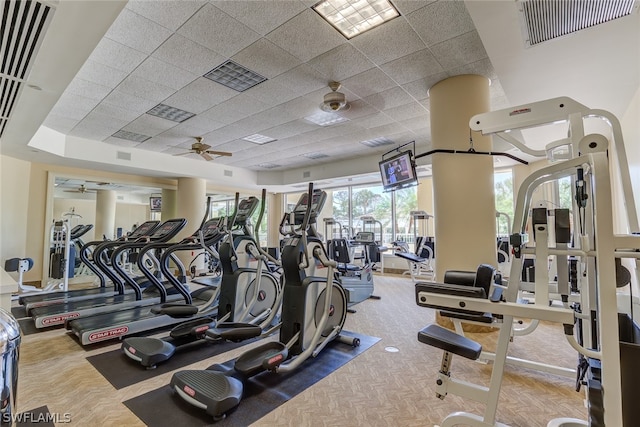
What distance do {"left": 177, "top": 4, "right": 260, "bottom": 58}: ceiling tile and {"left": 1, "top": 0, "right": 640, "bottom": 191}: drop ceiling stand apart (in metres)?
0.01

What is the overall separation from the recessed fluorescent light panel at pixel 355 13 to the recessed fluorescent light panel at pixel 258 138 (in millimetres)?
3680

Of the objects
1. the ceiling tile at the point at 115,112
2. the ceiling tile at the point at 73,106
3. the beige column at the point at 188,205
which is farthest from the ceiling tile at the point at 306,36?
the beige column at the point at 188,205

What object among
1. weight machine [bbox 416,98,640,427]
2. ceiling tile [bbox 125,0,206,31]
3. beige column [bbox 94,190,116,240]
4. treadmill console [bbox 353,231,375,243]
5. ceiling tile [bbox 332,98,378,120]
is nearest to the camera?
weight machine [bbox 416,98,640,427]

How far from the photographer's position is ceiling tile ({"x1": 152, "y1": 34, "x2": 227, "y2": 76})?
3.24 metres

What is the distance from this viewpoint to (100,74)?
3859 mm

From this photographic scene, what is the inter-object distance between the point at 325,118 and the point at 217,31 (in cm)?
272

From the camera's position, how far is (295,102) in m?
4.79

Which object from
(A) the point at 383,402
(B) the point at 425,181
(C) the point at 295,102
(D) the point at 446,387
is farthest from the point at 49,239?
(B) the point at 425,181

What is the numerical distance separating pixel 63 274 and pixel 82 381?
189 inches

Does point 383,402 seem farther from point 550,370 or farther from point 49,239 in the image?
point 49,239

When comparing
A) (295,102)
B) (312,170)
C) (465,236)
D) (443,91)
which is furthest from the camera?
(312,170)

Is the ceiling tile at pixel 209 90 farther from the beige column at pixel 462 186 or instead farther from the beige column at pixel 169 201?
the beige column at pixel 169 201

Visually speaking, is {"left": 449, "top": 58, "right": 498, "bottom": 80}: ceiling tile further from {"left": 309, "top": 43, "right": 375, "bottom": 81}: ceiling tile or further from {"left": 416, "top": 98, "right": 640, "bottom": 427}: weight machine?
{"left": 416, "top": 98, "right": 640, "bottom": 427}: weight machine

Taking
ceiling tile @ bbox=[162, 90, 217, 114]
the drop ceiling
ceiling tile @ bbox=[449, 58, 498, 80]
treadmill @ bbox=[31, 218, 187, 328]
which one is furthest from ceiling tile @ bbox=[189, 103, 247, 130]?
ceiling tile @ bbox=[449, 58, 498, 80]
